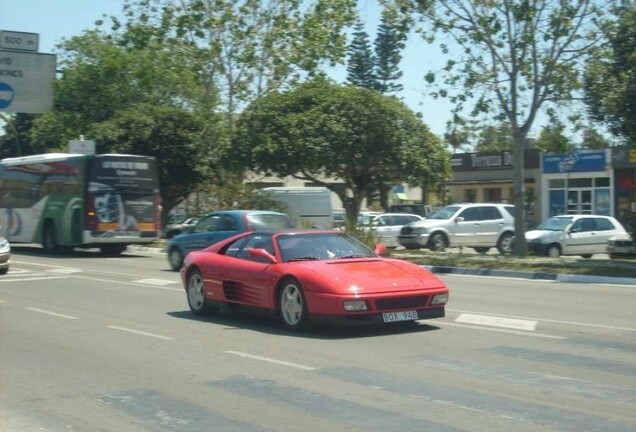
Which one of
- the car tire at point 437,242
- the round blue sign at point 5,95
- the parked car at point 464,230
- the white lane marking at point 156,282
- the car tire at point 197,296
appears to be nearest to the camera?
the round blue sign at point 5,95

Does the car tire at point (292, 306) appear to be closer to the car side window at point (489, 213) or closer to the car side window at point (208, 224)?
the car side window at point (208, 224)

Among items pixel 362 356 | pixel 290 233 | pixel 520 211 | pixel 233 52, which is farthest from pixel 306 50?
pixel 362 356

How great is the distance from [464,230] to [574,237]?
3952 mm

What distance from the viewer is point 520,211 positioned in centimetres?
2731

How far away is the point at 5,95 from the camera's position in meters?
11.4

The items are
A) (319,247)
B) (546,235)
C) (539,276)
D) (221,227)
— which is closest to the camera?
(319,247)

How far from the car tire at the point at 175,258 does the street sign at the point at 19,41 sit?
37.9ft

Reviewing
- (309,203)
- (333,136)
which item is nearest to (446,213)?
(309,203)

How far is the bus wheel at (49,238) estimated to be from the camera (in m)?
32.2

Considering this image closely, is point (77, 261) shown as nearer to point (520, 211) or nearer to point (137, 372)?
point (520, 211)

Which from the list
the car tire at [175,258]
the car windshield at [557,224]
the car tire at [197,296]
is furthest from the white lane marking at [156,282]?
the car windshield at [557,224]

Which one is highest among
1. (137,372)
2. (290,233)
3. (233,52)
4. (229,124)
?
(233,52)

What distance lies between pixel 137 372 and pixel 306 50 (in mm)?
28177

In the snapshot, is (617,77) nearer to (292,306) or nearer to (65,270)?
(292,306)
